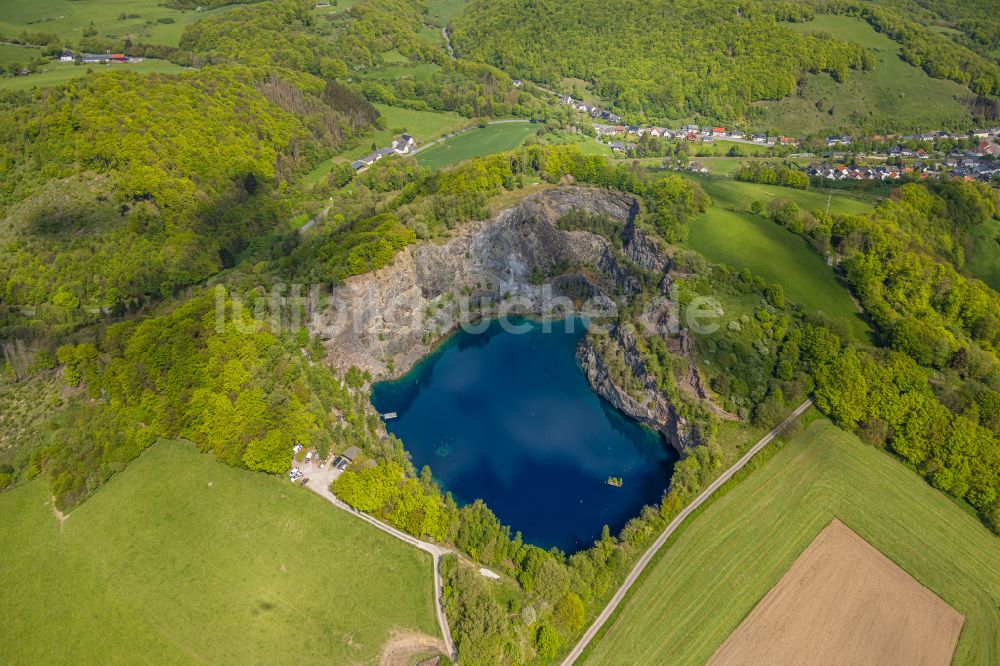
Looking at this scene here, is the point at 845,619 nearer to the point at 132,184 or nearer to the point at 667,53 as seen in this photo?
the point at 132,184

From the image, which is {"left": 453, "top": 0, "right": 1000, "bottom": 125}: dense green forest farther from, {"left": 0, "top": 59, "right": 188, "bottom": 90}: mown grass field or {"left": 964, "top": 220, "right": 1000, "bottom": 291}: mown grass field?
{"left": 0, "top": 59, "right": 188, "bottom": 90}: mown grass field

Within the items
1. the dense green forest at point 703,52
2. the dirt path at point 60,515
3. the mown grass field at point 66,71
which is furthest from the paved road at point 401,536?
the dense green forest at point 703,52

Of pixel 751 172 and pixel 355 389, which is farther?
pixel 751 172

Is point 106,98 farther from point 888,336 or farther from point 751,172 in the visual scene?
point 888,336

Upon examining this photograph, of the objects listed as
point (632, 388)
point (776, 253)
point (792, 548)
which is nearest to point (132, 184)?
point (632, 388)

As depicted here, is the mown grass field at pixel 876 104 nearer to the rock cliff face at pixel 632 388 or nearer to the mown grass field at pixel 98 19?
the rock cliff face at pixel 632 388

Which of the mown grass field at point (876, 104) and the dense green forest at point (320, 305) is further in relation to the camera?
the mown grass field at point (876, 104)

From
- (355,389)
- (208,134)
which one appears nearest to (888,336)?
(355,389)

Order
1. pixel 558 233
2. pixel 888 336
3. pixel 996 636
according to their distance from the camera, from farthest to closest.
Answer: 1. pixel 558 233
2. pixel 888 336
3. pixel 996 636
